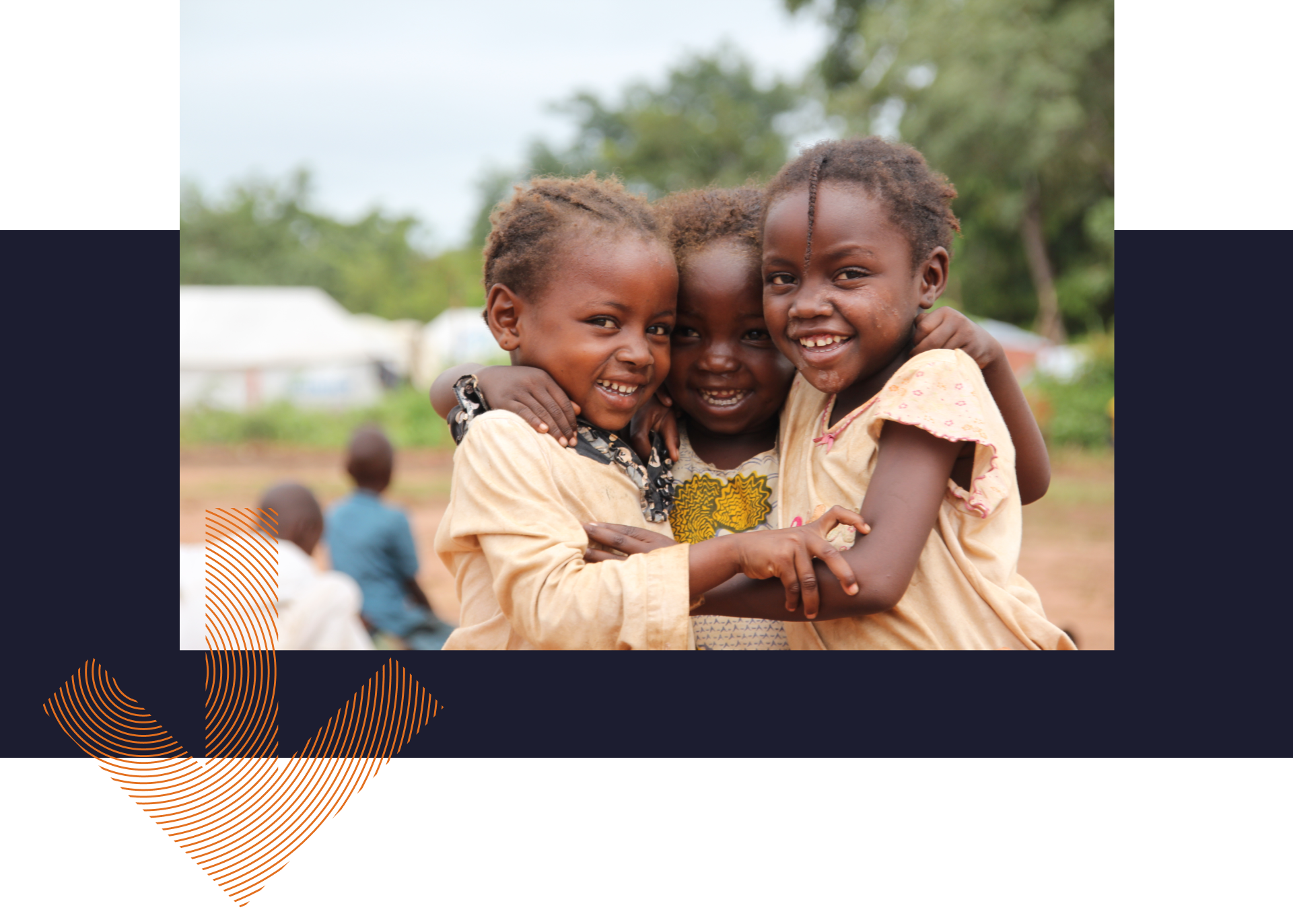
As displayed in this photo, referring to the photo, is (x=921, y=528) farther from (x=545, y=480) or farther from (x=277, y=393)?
(x=277, y=393)

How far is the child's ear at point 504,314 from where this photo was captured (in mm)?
2279

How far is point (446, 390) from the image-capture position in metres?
2.54

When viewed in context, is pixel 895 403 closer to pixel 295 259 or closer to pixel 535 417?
pixel 535 417

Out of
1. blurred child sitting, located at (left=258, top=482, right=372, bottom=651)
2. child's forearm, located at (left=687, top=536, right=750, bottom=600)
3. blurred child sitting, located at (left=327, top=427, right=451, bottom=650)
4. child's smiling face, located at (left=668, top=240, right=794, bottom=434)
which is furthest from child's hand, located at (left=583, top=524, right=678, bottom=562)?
blurred child sitting, located at (left=327, top=427, right=451, bottom=650)

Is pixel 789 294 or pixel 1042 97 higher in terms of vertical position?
pixel 1042 97

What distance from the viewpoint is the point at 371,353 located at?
27859 mm

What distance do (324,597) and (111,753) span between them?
2042mm

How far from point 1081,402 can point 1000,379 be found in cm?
1494

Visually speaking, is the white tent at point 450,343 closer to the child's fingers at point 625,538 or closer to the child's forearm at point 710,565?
the child's fingers at point 625,538

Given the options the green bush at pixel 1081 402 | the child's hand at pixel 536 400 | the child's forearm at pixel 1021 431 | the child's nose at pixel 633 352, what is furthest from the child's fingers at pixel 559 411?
the green bush at pixel 1081 402

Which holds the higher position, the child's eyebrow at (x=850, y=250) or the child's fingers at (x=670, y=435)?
the child's eyebrow at (x=850, y=250)

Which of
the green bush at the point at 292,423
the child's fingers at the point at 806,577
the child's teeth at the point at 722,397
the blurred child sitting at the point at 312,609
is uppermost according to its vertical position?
the green bush at the point at 292,423

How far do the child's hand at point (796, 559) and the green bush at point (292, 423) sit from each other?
1919 centimetres

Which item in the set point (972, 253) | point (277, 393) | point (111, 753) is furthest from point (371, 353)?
point (111, 753)
